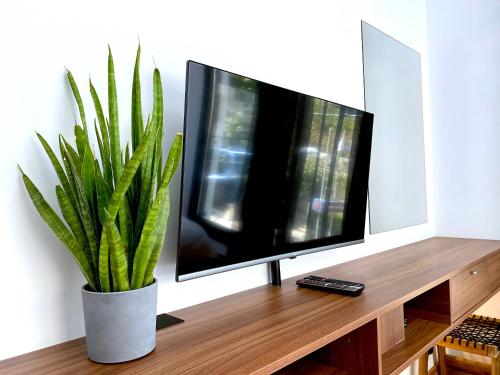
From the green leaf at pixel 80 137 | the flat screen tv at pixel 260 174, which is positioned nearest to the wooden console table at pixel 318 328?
the flat screen tv at pixel 260 174

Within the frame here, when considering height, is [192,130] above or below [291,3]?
below

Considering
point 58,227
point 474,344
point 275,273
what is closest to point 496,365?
point 474,344

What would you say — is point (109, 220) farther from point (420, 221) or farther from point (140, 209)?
point (420, 221)

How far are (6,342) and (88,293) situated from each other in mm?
237

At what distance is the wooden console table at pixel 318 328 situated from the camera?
0.79m

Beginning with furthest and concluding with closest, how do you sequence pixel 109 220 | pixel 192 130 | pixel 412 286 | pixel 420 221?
pixel 420 221 < pixel 412 286 < pixel 192 130 < pixel 109 220

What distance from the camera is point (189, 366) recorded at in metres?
0.77

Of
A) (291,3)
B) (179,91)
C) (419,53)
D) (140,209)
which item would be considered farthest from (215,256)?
(419,53)

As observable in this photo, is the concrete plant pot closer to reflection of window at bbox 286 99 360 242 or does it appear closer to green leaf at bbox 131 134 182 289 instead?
green leaf at bbox 131 134 182 289

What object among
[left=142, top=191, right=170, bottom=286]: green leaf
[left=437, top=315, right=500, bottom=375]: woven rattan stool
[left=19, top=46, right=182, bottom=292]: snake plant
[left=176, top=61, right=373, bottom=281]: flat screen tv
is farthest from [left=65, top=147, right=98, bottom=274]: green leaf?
[left=437, top=315, right=500, bottom=375]: woven rattan stool

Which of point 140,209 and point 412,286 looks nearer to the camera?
point 140,209

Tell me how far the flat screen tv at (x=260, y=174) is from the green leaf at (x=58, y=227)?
256 millimetres

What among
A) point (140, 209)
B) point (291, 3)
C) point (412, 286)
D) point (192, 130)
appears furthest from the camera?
point (291, 3)

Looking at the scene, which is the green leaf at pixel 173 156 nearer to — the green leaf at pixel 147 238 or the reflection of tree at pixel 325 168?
the green leaf at pixel 147 238
